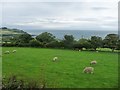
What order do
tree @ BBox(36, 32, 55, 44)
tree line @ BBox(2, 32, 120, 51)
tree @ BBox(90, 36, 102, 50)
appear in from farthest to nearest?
tree @ BBox(36, 32, 55, 44)
tree @ BBox(90, 36, 102, 50)
tree line @ BBox(2, 32, 120, 51)

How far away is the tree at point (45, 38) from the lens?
53.3 meters

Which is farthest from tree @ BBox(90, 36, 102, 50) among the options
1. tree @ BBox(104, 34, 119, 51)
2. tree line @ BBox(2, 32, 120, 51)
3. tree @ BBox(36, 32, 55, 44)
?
tree @ BBox(36, 32, 55, 44)

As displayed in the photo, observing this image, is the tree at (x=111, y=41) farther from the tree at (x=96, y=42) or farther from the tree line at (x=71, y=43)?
the tree at (x=96, y=42)

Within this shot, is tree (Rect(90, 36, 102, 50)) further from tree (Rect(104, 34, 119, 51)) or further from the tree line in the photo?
tree (Rect(104, 34, 119, 51))

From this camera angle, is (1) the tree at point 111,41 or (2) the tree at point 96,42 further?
(2) the tree at point 96,42

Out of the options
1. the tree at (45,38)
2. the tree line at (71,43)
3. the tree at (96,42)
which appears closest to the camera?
the tree line at (71,43)

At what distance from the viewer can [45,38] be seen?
54281 millimetres

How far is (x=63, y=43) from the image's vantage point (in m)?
48.8

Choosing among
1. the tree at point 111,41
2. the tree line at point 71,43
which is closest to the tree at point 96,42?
the tree line at point 71,43

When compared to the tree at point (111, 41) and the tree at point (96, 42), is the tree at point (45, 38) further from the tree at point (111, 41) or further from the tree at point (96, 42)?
the tree at point (111, 41)

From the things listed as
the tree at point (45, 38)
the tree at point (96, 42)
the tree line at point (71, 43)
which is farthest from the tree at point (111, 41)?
the tree at point (45, 38)

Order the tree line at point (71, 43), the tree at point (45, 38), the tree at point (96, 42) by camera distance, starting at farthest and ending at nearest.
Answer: the tree at point (45, 38) < the tree at point (96, 42) < the tree line at point (71, 43)

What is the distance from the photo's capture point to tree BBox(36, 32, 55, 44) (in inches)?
2099

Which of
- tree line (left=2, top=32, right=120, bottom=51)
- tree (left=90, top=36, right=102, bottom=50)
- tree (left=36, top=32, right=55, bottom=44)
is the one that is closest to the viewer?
tree line (left=2, top=32, right=120, bottom=51)
